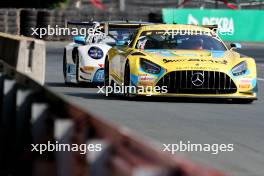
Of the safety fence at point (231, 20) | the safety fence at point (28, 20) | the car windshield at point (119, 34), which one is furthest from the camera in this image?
the safety fence at point (231, 20)

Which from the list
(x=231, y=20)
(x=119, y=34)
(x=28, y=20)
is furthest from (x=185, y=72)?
(x=231, y=20)

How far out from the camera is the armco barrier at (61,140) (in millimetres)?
4160

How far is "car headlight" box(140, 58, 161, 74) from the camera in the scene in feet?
50.5

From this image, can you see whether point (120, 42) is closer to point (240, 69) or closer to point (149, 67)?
point (149, 67)

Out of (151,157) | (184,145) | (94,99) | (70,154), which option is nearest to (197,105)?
(94,99)

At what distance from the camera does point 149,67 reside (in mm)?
15523

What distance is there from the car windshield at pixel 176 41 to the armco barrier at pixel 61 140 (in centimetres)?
731

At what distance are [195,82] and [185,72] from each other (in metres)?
0.21

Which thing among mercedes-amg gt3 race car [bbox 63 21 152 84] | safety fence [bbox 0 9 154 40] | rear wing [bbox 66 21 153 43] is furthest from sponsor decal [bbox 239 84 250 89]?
safety fence [bbox 0 9 154 40]

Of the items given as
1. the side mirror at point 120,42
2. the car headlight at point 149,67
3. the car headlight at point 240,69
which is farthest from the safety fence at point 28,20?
the car headlight at point 240,69

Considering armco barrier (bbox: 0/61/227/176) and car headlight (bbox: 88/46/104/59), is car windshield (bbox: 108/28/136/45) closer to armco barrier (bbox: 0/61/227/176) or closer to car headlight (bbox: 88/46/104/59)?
car headlight (bbox: 88/46/104/59)

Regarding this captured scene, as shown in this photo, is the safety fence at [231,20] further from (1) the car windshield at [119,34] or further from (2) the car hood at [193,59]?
(2) the car hood at [193,59]

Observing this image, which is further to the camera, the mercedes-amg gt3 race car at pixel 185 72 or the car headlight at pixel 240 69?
the car headlight at pixel 240 69

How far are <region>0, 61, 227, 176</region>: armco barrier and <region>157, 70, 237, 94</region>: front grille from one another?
242 inches
